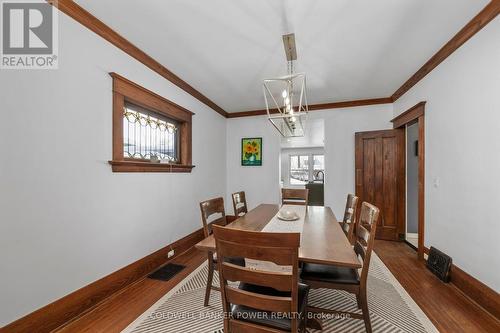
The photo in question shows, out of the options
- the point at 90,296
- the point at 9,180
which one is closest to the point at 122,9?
the point at 9,180

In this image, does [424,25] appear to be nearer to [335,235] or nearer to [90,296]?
[335,235]

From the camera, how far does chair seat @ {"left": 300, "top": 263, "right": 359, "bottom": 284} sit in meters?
1.50

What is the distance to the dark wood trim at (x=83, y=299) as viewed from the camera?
145 cm

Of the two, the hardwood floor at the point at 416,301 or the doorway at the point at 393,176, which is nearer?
the hardwood floor at the point at 416,301

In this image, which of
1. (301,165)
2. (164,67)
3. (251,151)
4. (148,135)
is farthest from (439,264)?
(301,165)

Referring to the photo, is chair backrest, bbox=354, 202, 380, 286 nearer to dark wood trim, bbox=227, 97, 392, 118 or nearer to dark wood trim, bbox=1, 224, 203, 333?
dark wood trim, bbox=1, 224, 203, 333

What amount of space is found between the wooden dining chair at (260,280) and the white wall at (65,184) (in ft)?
4.70

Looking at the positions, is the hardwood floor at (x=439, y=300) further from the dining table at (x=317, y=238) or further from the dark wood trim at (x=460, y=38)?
the dark wood trim at (x=460, y=38)

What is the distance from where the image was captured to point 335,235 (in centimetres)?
164

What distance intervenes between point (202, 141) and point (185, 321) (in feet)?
8.89

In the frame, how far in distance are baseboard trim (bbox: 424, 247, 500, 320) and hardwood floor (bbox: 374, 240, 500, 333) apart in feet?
0.13

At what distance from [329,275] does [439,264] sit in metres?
1.76

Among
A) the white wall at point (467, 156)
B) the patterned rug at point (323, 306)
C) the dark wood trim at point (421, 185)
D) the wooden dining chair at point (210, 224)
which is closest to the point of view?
the patterned rug at point (323, 306)

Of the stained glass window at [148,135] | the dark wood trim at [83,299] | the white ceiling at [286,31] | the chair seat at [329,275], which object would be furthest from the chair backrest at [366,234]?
the stained glass window at [148,135]
